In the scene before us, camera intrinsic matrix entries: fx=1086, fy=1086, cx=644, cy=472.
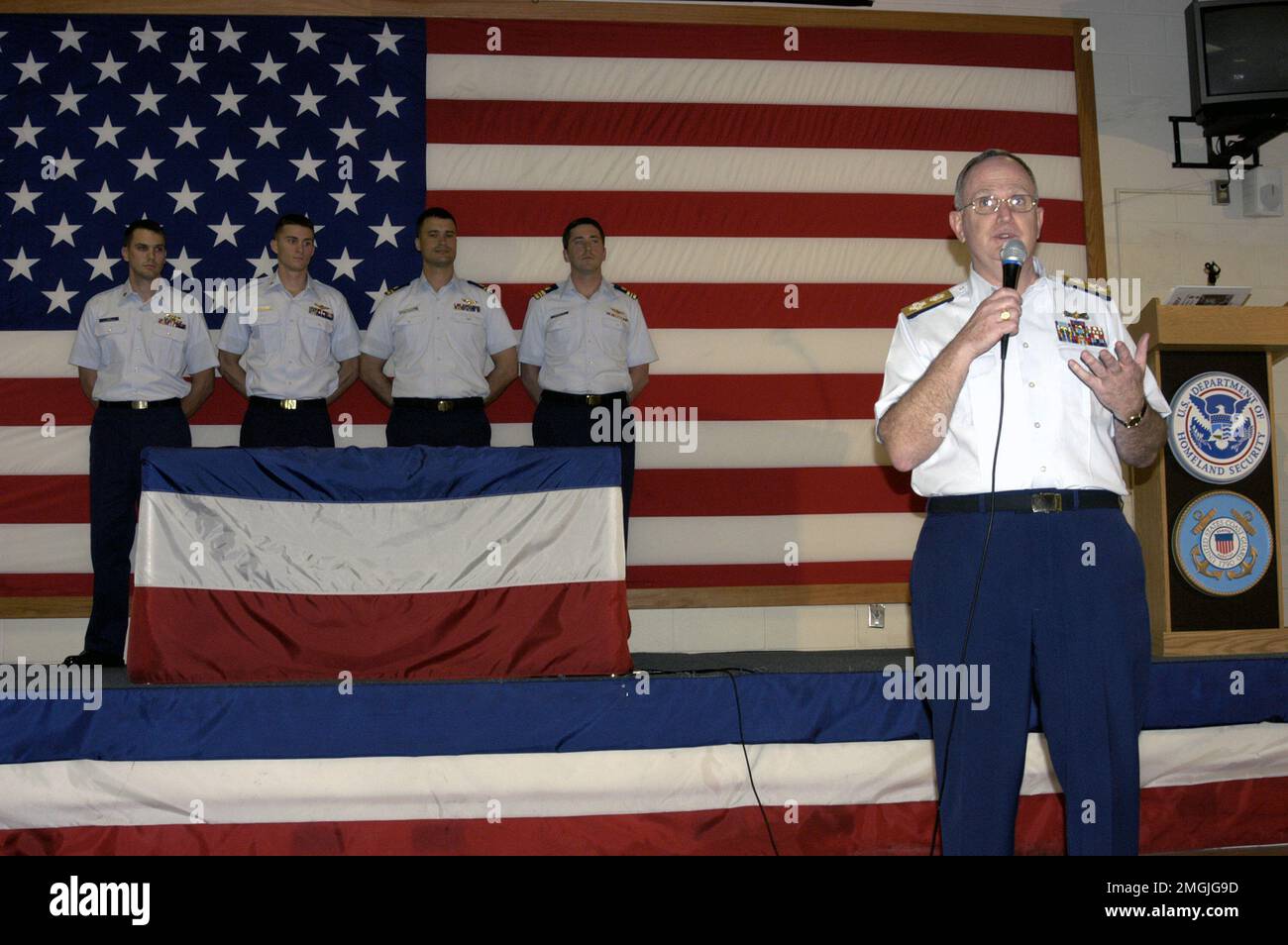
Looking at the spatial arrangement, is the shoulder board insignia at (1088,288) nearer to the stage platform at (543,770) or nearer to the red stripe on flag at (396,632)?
the stage platform at (543,770)

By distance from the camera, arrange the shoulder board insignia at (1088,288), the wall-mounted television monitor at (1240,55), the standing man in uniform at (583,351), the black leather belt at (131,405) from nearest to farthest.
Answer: the shoulder board insignia at (1088,288), the black leather belt at (131,405), the standing man in uniform at (583,351), the wall-mounted television monitor at (1240,55)

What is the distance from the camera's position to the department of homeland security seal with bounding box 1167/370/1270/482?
3355 millimetres

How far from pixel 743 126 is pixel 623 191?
2.14 feet

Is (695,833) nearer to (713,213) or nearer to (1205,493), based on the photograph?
(1205,493)

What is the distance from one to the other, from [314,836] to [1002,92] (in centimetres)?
452

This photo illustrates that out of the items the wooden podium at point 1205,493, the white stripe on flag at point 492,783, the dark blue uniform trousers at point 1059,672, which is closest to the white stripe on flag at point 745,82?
the wooden podium at point 1205,493

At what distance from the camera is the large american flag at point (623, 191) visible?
486cm

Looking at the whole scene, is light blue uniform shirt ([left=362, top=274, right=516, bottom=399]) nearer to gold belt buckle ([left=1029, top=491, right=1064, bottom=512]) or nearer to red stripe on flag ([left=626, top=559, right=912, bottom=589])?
red stripe on flag ([left=626, top=559, right=912, bottom=589])

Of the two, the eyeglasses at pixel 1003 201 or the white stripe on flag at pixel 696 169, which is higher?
the white stripe on flag at pixel 696 169

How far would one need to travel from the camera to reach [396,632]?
3.10 metres

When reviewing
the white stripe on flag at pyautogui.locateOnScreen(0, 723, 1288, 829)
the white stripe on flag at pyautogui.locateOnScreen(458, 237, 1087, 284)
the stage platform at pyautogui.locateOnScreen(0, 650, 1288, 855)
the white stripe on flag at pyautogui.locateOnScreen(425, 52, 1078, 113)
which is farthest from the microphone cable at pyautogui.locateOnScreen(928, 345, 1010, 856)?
the white stripe on flag at pyautogui.locateOnScreen(425, 52, 1078, 113)

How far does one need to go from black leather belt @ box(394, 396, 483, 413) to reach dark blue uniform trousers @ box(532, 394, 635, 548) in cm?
29

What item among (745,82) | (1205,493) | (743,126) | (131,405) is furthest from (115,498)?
(1205,493)

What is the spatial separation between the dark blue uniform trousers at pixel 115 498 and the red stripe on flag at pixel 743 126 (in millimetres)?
1848
